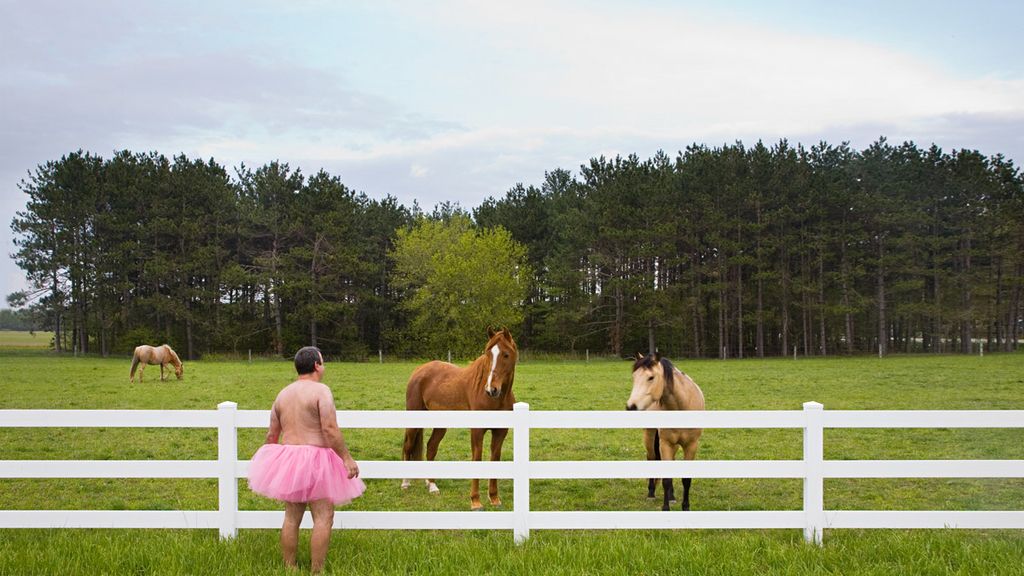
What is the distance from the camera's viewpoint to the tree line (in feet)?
172

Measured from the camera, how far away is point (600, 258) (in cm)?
5331

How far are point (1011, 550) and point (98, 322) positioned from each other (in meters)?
57.7

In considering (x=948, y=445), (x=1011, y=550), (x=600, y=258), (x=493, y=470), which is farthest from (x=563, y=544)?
(x=600, y=258)

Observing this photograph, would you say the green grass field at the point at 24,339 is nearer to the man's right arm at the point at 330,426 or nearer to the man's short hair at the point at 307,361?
the man's short hair at the point at 307,361

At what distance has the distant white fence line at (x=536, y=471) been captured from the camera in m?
6.29

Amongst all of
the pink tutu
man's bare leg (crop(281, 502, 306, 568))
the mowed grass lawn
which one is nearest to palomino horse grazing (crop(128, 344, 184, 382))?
the mowed grass lawn

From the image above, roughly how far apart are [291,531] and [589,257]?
160 feet

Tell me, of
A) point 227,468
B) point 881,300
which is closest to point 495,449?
point 227,468

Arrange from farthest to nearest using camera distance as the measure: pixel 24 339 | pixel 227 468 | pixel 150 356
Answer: pixel 24 339
pixel 150 356
pixel 227 468

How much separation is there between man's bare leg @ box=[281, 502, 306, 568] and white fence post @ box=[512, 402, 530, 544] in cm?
174

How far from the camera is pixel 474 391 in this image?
933cm

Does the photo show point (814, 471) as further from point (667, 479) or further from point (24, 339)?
point (24, 339)

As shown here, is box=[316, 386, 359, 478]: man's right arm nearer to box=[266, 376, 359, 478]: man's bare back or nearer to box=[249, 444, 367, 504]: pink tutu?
box=[266, 376, 359, 478]: man's bare back

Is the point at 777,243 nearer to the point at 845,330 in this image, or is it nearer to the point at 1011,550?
the point at 845,330
